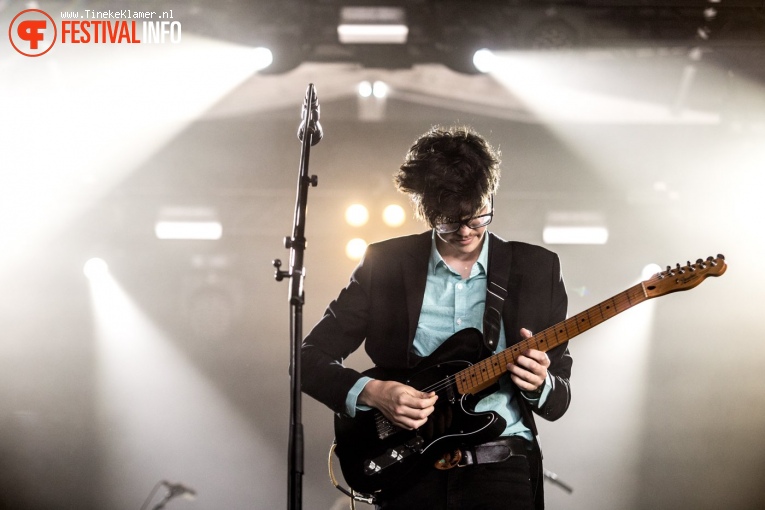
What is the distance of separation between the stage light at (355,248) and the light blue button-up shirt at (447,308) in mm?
4796

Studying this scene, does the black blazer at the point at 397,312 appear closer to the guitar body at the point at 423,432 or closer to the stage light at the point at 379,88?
the guitar body at the point at 423,432

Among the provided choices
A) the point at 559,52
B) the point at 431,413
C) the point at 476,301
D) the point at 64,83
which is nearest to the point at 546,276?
the point at 476,301

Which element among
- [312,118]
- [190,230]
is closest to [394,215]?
[190,230]

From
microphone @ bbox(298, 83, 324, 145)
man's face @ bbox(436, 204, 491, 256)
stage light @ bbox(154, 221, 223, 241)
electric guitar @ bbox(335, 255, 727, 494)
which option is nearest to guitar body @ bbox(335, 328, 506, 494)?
electric guitar @ bbox(335, 255, 727, 494)

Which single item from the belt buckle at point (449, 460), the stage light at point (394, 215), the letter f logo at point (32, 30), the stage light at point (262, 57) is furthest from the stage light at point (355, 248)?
the belt buckle at point (449, 460)

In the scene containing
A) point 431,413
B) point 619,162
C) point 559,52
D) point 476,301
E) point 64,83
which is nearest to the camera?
point 431,413

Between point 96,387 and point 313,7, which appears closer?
point 313,7

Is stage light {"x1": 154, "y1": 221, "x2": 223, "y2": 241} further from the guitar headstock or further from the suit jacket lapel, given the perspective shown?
the guitar headstock

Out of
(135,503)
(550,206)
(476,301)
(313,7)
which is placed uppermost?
(313,7)

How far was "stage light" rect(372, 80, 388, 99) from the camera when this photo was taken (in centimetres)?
704

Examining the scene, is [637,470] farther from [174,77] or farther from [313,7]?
[174,77]

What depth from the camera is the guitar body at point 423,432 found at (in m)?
2.29

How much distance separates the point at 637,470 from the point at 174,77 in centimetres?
682

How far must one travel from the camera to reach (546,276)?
2646mm
